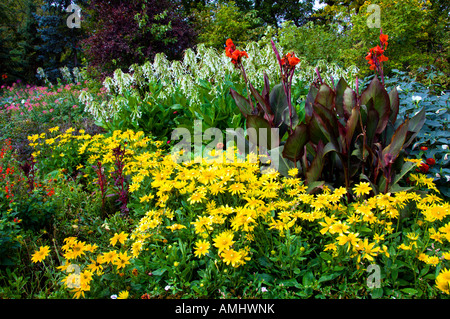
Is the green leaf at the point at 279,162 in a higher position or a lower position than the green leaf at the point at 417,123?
lower

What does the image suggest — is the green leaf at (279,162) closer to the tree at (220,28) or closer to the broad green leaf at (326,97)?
the broad green leaf at (326,97)

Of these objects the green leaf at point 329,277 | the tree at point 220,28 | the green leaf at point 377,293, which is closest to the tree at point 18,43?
the tree at point 220,28

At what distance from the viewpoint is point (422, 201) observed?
63.2 inches

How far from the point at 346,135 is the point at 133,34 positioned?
277 inches

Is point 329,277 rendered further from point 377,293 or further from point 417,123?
point 417,123

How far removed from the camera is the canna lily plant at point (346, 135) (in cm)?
197

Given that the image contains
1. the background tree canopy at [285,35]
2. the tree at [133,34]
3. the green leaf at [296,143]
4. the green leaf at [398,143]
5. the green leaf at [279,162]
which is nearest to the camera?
the green leaf at [398,143]

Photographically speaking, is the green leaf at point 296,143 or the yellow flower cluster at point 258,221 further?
the green leaf at point 296,143

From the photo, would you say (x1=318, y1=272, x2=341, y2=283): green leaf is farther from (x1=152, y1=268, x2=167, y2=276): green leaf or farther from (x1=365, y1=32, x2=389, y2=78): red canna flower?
(x1=365, y1=32, x2=389, y2=78): red canna flower

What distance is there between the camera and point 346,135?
200 centimetres

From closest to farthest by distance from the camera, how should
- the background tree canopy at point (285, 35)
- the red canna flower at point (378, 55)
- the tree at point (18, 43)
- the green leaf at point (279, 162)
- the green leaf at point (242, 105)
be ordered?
the red canna flower at point (378, 55)
the green leaf at point (279, 162)
the green leaf at point (242, 105)
the background tree canopy at point (285, 35)
the tree at point (18, 43)

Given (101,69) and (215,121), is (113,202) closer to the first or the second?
(215,121)

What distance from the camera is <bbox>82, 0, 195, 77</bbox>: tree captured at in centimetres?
748

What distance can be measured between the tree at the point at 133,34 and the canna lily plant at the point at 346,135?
245 inches
